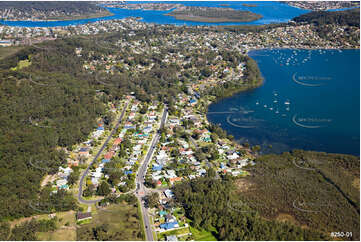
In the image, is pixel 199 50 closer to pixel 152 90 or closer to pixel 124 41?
pixel 124 41

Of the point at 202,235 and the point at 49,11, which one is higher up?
the point at 49,11

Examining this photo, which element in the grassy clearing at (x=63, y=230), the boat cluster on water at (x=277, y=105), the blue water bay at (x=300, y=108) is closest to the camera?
the grassy clearing at (x=63, y=230)

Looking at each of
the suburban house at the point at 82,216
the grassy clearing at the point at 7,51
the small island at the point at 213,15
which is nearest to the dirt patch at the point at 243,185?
the suburban house at the point at 82,216

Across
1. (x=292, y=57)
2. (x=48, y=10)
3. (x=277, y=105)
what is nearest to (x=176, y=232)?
(x=277, y=105)

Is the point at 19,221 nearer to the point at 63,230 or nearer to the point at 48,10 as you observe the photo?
the point at 63,230

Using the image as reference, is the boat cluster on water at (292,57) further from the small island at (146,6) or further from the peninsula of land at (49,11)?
the small island at (146,6)
